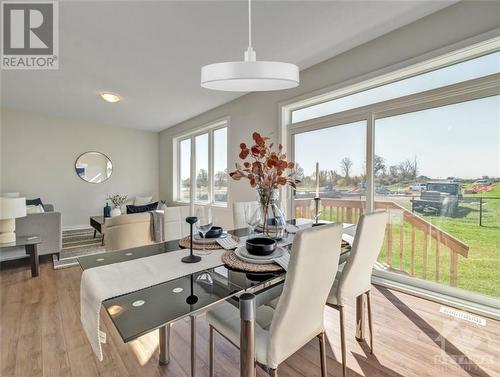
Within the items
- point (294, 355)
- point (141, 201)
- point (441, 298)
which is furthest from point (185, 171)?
point (441, 298)

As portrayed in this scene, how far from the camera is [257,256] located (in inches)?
52.8

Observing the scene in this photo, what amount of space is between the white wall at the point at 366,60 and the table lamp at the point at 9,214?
2841 mm

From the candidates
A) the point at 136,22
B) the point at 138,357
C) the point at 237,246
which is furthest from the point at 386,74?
the point at 138,357

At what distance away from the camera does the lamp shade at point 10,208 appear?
110 inches

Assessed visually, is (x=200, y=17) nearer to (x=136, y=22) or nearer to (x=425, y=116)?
(x=136, y=22)

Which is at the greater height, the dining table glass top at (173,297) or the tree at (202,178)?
the tree at (202,178)

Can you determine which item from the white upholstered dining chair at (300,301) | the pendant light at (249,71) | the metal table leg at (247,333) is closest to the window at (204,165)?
the pendant light at (249,71)

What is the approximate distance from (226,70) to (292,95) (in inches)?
84.9

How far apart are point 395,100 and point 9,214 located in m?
4.44

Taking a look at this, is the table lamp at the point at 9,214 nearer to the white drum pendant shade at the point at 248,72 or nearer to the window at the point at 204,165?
the window at the point at 204,165

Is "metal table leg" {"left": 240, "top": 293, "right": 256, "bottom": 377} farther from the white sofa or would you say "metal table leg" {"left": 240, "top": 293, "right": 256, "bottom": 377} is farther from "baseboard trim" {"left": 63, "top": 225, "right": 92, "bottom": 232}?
"baseboard trim" {"left": 63, "top": 225, "right": 92, "bottom": 232}

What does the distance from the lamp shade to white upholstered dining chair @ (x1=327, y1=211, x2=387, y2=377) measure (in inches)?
140

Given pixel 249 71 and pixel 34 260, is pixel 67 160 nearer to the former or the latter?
pixel 34 260

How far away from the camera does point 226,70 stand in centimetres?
140
